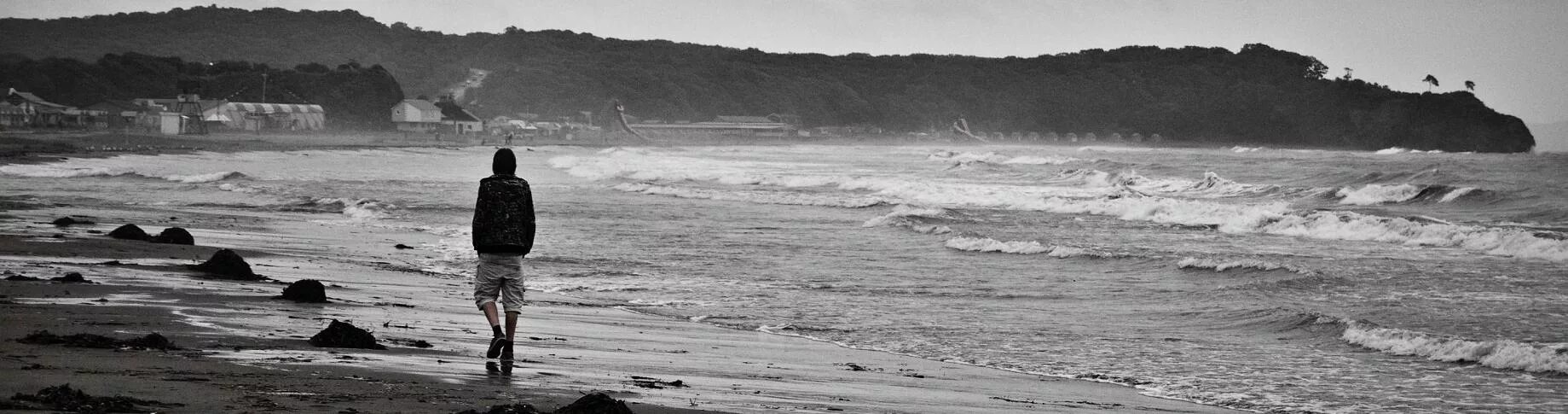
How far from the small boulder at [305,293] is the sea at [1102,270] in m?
2.81

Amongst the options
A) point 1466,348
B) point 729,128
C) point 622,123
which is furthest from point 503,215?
point 729,128

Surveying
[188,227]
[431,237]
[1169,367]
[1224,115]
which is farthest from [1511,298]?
[1224,115]

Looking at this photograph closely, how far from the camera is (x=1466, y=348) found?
384 inches

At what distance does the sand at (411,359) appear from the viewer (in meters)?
6.04

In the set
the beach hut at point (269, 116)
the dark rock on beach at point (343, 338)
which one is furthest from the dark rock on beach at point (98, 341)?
the beach hut at point (269, 116)

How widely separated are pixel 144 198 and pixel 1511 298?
78.3 feet

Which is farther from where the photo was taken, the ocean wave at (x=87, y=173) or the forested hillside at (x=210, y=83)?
the forested hillside at (x=210, y=83)

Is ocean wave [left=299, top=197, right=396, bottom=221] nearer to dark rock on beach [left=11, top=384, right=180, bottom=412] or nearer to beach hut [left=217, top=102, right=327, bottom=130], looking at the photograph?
dark rock on beach [left=11, top=384, right=180, bottom=412]

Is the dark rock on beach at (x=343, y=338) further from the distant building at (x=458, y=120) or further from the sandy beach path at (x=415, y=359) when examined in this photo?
the distant building at (x=458, y=120)

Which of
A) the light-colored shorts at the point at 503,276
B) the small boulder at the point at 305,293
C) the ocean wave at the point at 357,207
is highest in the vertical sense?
the light-colored shorts at the point at 503,276

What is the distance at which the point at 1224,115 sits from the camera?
19938cm

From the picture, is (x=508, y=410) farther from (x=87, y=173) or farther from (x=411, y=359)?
(x=87, y=173)

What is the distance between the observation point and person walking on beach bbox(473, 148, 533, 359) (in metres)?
7.89

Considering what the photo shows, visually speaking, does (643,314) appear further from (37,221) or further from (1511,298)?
(37,221)
